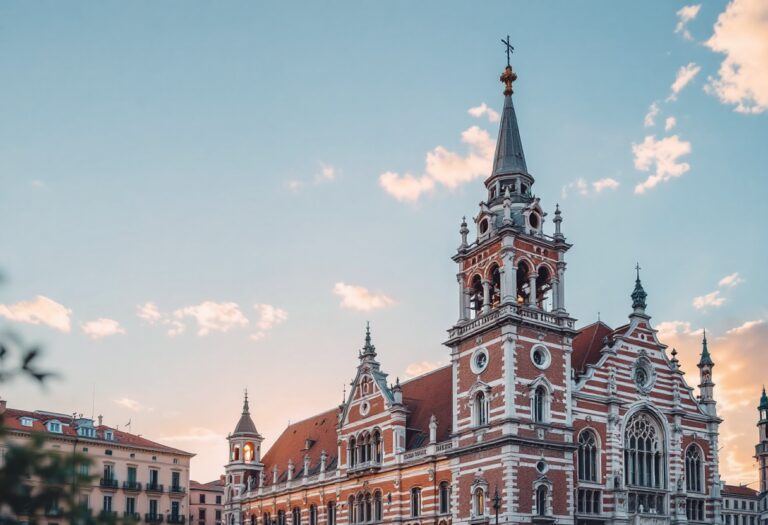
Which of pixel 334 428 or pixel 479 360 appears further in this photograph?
pixel 334 428

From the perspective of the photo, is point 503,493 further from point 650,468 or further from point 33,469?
point 33,469

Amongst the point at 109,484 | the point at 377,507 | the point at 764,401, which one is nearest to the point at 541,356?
the point at 377,507

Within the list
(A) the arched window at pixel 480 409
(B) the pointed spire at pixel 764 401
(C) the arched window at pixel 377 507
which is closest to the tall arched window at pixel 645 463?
(A) the arched window at pixel 480 409

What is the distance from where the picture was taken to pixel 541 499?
1959 inches

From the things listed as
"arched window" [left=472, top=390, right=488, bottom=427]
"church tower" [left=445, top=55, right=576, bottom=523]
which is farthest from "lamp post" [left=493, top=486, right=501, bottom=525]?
"arched window" [left=472, top=390, right=488, bottom=427]

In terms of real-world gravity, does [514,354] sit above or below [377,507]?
above

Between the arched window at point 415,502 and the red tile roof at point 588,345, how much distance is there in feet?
41.0

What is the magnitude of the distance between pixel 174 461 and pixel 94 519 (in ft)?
213

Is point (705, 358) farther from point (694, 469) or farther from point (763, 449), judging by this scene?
point (763, 449)

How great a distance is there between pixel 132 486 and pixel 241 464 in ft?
41.1

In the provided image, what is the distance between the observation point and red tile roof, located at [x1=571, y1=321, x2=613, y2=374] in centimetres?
5569

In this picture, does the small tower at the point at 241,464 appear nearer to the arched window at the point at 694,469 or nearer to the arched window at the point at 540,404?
the arched window at the point at 540,404

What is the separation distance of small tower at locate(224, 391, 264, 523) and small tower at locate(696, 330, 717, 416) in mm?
39686

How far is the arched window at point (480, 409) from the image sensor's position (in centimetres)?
5201
